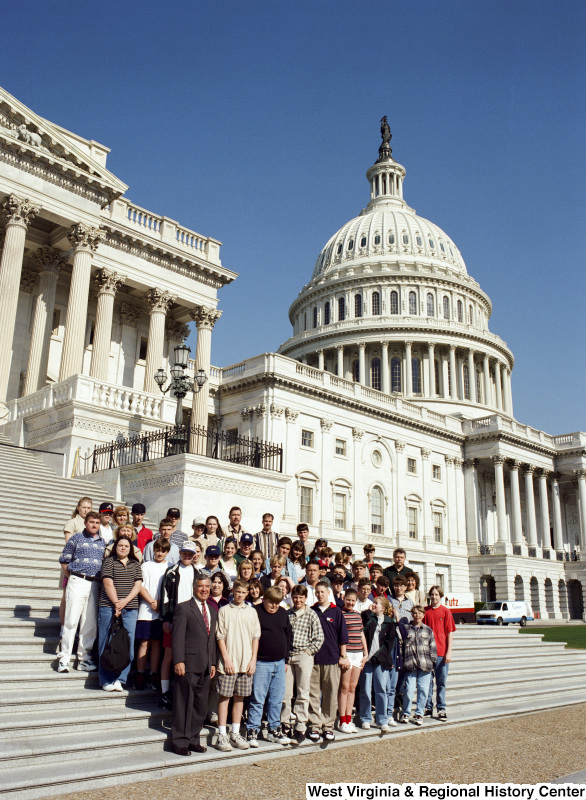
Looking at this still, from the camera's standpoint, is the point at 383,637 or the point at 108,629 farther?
the point at 383,637

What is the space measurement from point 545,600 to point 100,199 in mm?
54704

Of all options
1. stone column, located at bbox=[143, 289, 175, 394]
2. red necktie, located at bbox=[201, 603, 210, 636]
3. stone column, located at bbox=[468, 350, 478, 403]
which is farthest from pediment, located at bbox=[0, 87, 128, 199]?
stone column, located at bbox=[468, 350, 478, 403]

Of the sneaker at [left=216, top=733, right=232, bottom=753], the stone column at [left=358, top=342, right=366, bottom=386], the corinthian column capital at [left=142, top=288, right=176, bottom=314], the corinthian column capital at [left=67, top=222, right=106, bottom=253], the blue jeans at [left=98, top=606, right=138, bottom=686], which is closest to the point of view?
the sneaker at [left=216, top=733, right=232, bottom=753]

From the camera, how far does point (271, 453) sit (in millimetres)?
22000

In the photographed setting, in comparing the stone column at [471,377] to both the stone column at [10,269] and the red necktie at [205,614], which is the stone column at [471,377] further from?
the red necktie at [205,614]

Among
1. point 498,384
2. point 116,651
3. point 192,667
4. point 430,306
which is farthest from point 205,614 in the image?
point 498,384

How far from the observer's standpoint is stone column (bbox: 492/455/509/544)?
63.0 m

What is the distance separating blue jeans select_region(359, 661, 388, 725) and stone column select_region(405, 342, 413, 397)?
68.9m

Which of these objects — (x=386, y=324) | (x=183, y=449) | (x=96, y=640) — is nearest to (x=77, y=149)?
(x=183, y=449)

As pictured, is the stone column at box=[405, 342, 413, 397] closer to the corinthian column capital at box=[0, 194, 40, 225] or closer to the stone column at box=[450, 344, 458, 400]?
the stone column at box=[450, 344, 458, 400]

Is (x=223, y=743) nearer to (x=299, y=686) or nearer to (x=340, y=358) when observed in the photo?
(x=299, y=686)

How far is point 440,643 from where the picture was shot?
12195 mm

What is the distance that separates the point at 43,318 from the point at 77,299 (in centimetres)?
251

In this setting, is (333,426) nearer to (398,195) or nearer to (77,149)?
(77,149)
